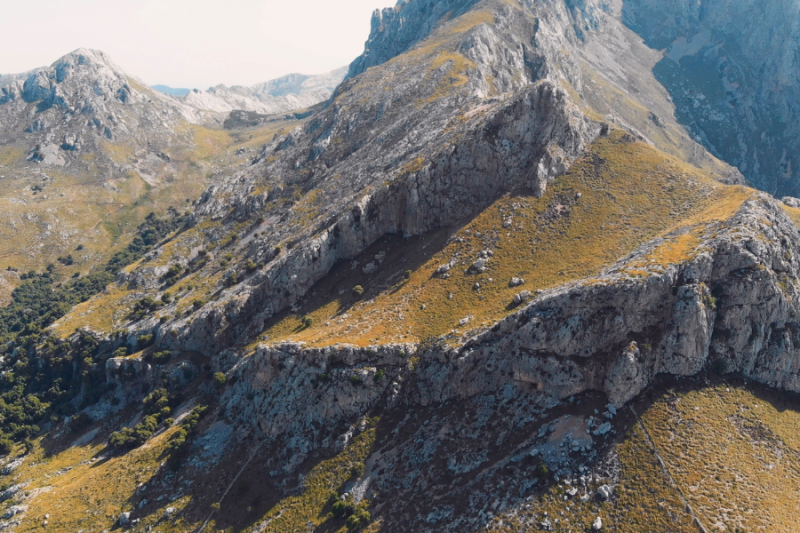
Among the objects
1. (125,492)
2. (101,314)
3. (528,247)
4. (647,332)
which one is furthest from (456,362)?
(101,314)

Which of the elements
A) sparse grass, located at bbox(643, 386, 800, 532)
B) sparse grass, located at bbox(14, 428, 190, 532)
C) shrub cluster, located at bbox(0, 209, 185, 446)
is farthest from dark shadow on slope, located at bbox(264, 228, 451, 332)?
shrub cluster, located at bbox(0, 209, 185, 446)

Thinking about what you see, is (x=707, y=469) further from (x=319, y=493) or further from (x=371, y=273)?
(x=371, y=273)

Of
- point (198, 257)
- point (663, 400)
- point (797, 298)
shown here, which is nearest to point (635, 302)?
point (663, 400)

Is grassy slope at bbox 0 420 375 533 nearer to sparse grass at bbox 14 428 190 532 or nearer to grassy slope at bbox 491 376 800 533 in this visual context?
sparse grass at bbox 14 428 190 532

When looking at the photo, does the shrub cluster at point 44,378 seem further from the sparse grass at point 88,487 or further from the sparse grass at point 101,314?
the sparse grass at point 88,487

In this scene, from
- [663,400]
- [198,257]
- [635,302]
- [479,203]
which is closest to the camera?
[663,400]

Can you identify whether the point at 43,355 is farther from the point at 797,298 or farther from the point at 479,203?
the point at 797,298

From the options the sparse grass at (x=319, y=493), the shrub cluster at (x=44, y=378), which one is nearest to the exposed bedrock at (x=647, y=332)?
the sparse grass at (x=319, y=493)

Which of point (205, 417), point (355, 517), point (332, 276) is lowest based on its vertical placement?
point (355, 517)
